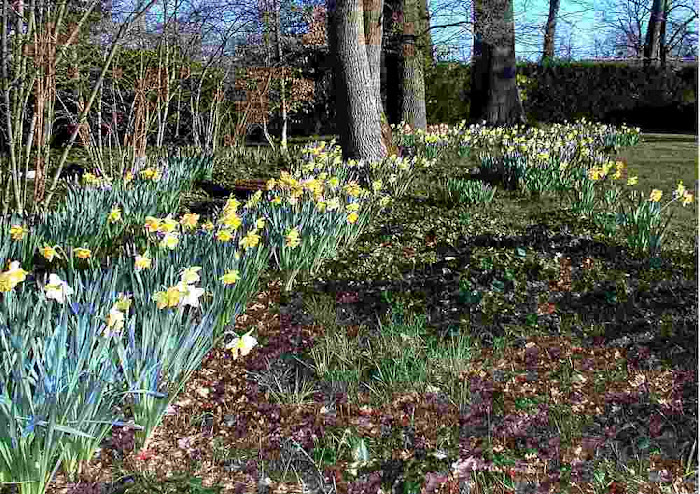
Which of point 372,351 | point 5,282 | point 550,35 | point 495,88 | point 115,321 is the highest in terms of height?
point 550,35

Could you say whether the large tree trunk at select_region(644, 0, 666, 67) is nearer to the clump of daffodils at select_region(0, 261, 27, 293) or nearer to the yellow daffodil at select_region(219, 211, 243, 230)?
the yellow daffodil at select_region(219, 211, 243, 230)

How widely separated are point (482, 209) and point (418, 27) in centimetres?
648

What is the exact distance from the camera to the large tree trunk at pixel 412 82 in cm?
1055

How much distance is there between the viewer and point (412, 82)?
1073 cm

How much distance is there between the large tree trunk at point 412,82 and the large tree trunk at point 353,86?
3.93 metres

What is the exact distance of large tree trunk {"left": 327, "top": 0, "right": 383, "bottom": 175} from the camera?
6.45 meters

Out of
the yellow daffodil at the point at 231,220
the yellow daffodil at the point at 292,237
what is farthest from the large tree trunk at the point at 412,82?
the yellow daffodil at the point at 231,220

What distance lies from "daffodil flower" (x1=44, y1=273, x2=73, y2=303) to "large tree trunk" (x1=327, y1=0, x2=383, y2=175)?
15.5 ft

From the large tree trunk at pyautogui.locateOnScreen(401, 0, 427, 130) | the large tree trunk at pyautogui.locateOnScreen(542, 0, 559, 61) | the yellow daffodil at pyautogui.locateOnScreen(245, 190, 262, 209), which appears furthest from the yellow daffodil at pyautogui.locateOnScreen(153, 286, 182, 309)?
the large tree trunk at pyautogui.locateOnScreen(542, 0, 559, 61)

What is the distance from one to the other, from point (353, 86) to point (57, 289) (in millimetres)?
4980

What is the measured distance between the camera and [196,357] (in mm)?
2359

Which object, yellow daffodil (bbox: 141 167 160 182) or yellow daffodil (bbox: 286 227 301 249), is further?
yellow daffodil (bbox: 141 167 160 182)

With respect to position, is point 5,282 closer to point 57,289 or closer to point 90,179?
point 57,289

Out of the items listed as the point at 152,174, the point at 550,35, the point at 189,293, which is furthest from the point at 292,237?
the point at 550,35
